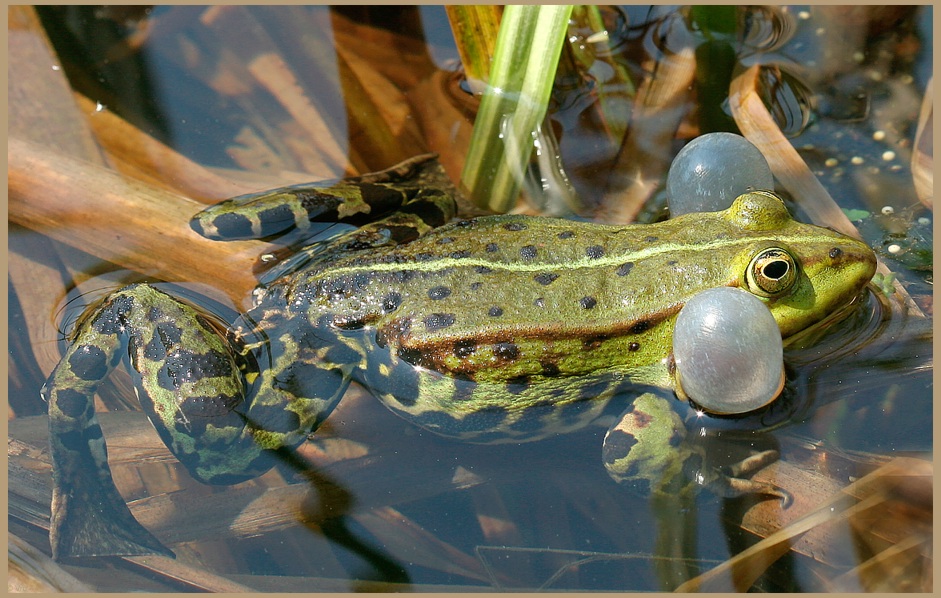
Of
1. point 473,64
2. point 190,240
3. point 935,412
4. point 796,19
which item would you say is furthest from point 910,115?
point 190,240

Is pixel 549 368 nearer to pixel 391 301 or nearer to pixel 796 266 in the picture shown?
pixel 391 301

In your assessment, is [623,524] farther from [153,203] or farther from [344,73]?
[344,73]

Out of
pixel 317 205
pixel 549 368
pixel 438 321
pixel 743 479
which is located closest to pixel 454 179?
pixel 317 205

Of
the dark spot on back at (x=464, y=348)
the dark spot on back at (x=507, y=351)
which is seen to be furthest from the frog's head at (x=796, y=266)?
the dark spot on back at (x=464, y=348)

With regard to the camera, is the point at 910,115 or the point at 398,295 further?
the point at 910,115

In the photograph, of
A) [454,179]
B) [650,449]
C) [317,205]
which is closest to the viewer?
[650,449]

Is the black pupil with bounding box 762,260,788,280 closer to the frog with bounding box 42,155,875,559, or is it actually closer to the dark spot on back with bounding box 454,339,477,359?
the frog with bounding box 42,155,875,559
